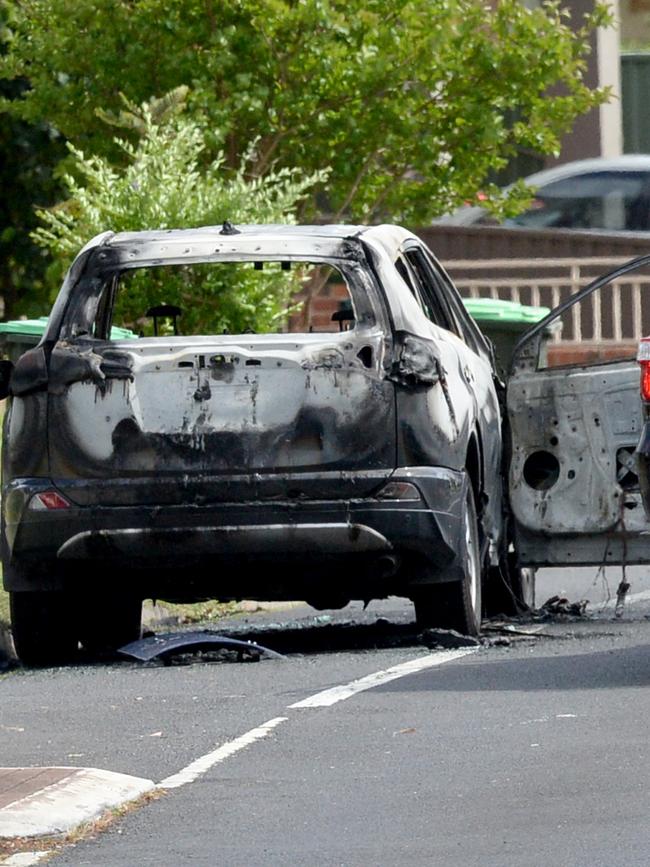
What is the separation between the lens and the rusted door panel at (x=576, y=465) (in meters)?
11.1

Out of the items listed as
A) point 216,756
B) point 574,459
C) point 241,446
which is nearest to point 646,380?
point 241,446

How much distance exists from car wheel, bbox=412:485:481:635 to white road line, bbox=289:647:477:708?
15cm

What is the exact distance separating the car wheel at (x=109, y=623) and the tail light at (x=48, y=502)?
0.79 meters

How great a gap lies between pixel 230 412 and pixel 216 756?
8.25 ft

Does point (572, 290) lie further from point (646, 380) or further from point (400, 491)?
point (646, 380)

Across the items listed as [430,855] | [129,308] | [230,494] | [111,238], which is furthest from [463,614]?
[129,308]

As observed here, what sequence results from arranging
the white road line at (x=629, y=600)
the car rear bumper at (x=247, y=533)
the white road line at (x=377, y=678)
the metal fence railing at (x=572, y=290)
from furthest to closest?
1. the metal fence railing at (x=572, y=290)
2. the white road line at (x=629, y=600)
3. the car rear bumper at (x=247, y=533)
4. the white road line at (x=377, y=678)

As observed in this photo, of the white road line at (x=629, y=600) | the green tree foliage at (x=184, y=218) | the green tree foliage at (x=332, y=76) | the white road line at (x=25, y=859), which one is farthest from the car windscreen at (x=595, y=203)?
the white road line at (x=25, y=859)

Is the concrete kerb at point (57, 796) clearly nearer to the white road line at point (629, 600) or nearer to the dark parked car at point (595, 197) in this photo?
the white road line at point (629, 600)

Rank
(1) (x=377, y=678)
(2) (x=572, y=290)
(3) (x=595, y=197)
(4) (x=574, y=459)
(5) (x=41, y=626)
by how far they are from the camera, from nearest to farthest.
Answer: (1) (x=377, y=678) < (5) (x=41, y=626) < (4) (x=574, y=459) < (2) (x=572, y=290) < (3) (x=595, y=197)

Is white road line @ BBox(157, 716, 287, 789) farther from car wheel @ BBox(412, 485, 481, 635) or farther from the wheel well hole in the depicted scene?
the wheel well hole

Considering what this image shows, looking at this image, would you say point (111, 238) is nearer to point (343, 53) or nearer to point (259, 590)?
point (259, 590)

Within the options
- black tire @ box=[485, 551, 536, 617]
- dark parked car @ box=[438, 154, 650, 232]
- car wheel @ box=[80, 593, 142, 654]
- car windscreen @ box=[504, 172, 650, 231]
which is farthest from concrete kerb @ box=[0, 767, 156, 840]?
car windscreen @ box=[504, 172, 650, 231]

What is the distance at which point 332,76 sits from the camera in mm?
19719
